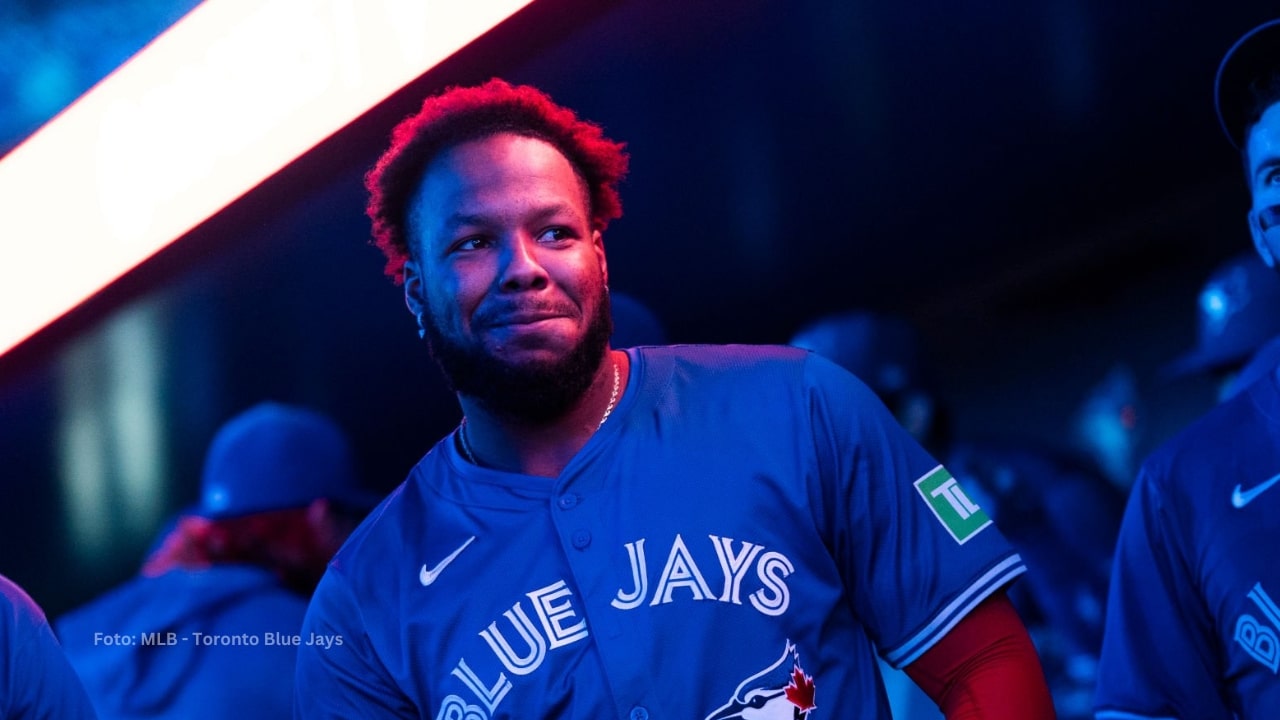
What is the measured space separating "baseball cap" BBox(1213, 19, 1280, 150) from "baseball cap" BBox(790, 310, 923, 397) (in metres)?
1.24

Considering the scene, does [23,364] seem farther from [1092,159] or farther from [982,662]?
[1092,159]

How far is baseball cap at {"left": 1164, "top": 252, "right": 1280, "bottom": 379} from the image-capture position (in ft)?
9.45

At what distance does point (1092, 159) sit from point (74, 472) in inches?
119

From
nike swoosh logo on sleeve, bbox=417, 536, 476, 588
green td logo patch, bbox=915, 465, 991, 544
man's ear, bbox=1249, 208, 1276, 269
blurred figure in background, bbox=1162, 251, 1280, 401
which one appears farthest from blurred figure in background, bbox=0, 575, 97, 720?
blurred figure in background, bbox=1162, 251, 1280, 401

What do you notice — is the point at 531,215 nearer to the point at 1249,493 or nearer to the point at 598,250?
the point at 598,250

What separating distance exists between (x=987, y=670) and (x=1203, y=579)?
Result: 0.43 m

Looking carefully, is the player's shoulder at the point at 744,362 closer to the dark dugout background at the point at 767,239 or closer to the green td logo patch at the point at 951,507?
the green td logo patch at the point at 951,507

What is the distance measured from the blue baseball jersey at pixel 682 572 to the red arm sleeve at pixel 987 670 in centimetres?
2

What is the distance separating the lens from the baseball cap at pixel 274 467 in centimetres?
231

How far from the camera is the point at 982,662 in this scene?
4.51ft

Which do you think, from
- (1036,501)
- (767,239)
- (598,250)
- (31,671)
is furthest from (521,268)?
(1036,501)

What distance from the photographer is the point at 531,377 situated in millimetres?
1496

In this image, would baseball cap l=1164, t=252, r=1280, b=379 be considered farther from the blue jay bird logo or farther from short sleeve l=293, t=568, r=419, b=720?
short sleeve l=293, t=568, r=419, b=720

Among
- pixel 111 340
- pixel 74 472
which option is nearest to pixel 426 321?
pixel 111 340
